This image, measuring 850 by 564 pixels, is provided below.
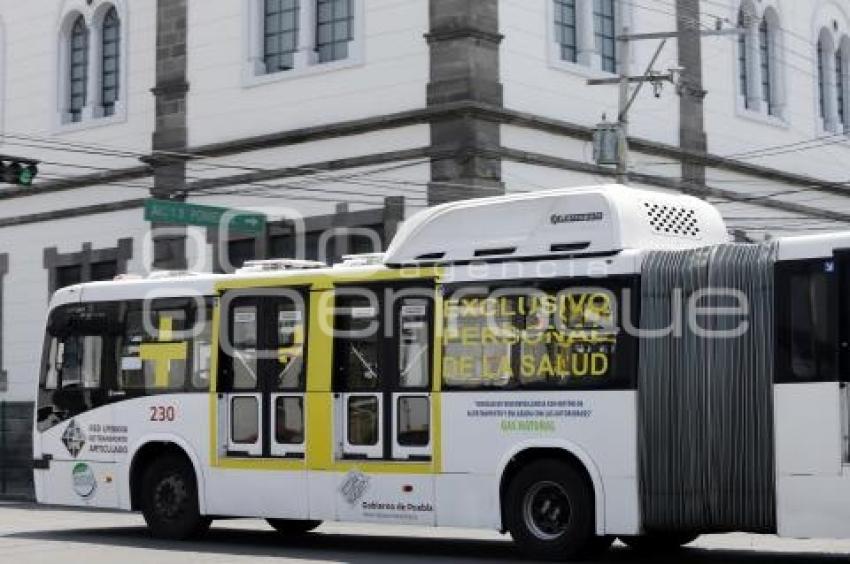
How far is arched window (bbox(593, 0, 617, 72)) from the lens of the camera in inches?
1187

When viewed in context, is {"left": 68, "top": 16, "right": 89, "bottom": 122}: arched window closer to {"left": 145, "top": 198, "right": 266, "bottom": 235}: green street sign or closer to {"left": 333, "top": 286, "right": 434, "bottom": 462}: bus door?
{"left": 145, "top": 198, "right": 266, "bottom": 235}: green street sign

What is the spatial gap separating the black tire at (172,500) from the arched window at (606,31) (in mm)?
16048

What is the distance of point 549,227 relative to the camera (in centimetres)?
1448

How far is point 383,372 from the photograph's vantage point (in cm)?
1520

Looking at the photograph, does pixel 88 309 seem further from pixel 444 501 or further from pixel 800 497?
pixel 800 497

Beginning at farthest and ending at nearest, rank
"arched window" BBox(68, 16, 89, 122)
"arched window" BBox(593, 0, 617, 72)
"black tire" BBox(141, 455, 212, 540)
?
1. "arched window" BBox(68, 16, 89, 122)
2. "arched window" BBox(593, 0, 617, 72)
3. "black tire" BBox(141, 455, 212, 540)

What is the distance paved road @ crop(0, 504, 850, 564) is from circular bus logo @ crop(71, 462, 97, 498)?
1.89 ft

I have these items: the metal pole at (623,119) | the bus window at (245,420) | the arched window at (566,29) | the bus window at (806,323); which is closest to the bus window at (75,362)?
the bus window at (245,420)

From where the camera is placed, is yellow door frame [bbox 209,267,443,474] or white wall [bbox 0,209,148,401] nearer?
yellow door frame [bbox 209,267,443,474]

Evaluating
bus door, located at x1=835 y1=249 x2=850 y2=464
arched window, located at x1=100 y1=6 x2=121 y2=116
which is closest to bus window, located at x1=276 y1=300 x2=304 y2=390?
bus door, located at x1=835 y1=249 x2=850 y2=464

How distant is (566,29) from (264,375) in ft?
50.2

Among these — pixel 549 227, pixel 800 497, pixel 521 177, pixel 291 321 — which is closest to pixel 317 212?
pixel 521 177

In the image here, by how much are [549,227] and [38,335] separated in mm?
22756

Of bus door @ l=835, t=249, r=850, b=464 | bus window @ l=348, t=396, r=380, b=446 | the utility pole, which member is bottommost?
bus window @ l=348, t=396, r=380, b=446
